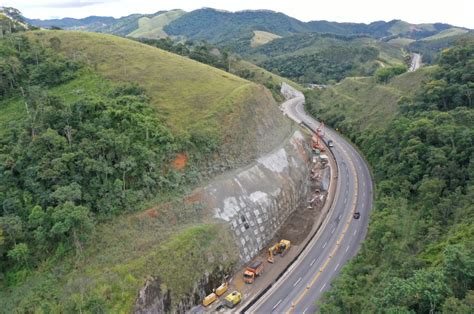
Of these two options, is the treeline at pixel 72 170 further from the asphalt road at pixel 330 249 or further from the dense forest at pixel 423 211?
the dense forest at pixel 423 211

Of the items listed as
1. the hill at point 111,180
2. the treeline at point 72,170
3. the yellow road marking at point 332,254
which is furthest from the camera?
the yellow road marking at point 332,254

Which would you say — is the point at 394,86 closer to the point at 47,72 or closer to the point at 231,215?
the point at 231,215

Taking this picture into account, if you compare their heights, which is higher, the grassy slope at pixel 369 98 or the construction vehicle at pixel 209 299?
the grassy slope at pixel 369 98

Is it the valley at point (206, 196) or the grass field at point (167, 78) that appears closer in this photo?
the valley at point (206, 196)

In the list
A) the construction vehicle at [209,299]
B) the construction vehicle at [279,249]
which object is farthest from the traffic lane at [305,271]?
the construction vehicle at [209,299]

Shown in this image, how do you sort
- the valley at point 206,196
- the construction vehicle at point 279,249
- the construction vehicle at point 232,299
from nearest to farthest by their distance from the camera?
1. the valley at point 206,196
2. the construction vehicle at point 232,299
3. the construction vehicle at point 279,249

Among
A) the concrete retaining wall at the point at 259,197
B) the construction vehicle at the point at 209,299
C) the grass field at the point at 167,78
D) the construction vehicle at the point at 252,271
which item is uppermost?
the grass field at the point at 167,78

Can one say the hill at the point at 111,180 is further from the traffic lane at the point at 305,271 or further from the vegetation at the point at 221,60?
the vegetation at the point at 221,60
